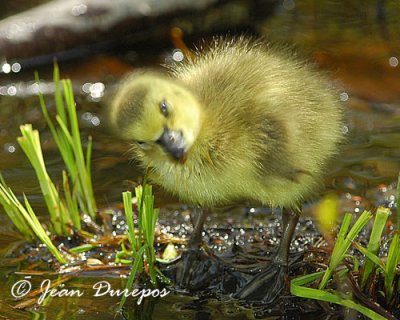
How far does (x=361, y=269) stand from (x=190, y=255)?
0.53 metres

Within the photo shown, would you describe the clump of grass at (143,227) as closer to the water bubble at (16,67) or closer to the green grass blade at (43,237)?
the green grass blade at (43,237)

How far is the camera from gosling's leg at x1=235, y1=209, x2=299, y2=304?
8.95 ft

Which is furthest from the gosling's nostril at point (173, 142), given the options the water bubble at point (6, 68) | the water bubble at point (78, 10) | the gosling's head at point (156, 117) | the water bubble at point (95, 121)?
the water bubble at point (78, 10)

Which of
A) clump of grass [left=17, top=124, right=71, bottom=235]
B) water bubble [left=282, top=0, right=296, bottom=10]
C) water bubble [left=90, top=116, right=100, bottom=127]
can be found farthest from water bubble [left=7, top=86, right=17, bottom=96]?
water bubble [left=282, top=0, right=296, bottom=10]

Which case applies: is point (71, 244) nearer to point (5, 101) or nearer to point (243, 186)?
point (243, 186)

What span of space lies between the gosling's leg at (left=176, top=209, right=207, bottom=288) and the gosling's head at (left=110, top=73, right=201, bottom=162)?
0.34 metres

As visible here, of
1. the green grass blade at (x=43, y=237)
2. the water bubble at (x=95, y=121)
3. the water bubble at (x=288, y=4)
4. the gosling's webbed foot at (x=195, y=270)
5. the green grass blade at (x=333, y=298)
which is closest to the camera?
the green grass blade at (x=333, y=298)

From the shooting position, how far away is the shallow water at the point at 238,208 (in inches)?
106

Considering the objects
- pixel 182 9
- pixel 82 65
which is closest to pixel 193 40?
pixel 182 9

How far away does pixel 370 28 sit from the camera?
548 cm

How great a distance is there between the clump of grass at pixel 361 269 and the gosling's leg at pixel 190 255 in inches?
15.0

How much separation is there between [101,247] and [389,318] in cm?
102

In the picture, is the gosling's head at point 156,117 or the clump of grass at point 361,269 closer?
the clump of grass at point 361,269

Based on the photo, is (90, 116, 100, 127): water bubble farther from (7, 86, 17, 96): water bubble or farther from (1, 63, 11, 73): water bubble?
(1, 63, 11, 73): water bubble
